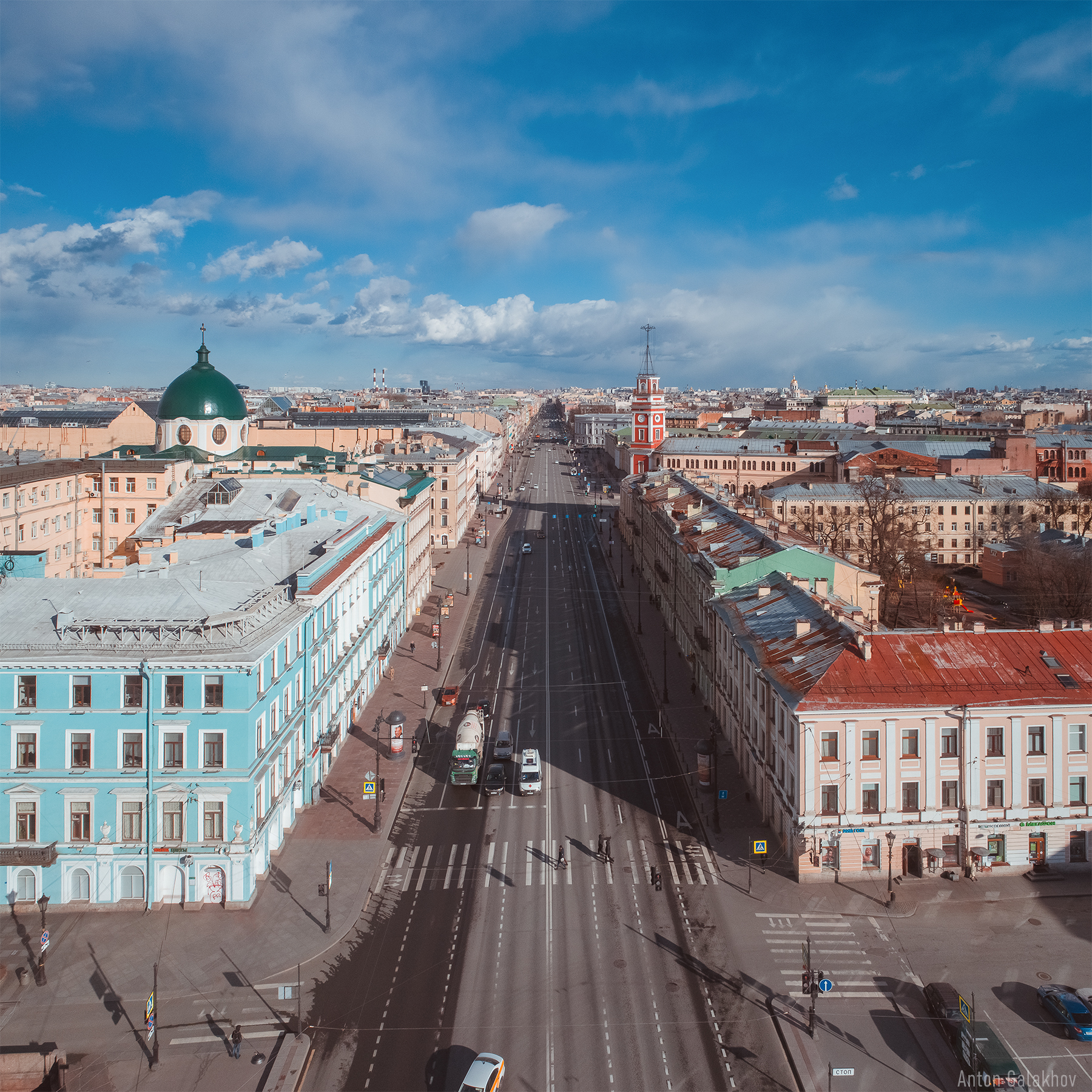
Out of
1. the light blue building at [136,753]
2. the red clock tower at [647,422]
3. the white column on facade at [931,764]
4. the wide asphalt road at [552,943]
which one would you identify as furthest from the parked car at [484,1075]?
the red clock tower at [647,422]

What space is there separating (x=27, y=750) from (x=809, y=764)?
31.6 metres

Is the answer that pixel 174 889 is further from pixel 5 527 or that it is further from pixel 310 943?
pixel 5 527

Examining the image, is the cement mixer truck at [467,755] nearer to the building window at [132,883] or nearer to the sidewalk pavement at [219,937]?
the sidewalk pavement at [219,937]

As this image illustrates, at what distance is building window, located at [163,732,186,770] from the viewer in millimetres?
37156

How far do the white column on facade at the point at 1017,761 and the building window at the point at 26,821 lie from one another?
39.9 meters

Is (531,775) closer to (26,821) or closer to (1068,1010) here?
(26,821)

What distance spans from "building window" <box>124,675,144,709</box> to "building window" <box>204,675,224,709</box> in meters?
2.44

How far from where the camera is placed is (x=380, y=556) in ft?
226

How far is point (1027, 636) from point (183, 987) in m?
38.1

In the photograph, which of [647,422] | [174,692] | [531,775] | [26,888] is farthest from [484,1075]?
[647,422]

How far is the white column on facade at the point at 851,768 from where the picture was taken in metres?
39.2

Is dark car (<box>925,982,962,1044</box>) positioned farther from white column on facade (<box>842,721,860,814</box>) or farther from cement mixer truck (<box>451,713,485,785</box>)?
cement mixer truck (<box>451,713,485,785</box>)

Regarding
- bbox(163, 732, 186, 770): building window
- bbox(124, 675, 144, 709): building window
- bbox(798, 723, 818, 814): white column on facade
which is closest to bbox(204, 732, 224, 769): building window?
bbox(163, 732, 186, 770): building window

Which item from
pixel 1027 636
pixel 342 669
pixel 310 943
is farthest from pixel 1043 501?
pixel 310 943
